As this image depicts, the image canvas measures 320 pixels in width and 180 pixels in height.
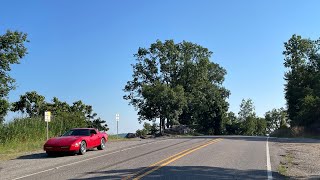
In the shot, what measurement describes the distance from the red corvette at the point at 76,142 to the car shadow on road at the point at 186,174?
6981 millimetres

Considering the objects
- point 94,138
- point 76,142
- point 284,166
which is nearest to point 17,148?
point 94,138

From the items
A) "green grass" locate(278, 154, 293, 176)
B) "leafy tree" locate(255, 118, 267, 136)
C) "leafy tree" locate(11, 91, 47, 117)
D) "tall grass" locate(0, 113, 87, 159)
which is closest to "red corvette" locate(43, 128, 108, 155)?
"tall grass" locate(0, 113, 87, 159)

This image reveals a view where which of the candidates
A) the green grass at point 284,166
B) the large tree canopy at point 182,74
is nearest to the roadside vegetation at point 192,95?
the large tree canopy at point 182,74

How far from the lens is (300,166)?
1502 cm

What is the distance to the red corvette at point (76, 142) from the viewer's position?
63.3ft

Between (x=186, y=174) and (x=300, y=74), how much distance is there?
58.6 meters

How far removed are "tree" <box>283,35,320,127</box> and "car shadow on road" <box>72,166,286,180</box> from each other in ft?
122

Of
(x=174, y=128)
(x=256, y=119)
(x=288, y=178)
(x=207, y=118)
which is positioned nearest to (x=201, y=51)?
(x=207, y=118)

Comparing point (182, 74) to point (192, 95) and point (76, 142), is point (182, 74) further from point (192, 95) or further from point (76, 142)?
point (76, 142)

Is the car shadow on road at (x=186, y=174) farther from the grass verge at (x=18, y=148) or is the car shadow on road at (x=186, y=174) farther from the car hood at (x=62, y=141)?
the grass verge at (x=18, y=148)

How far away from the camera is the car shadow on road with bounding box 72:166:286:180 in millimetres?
11664

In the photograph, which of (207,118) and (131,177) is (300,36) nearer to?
(207,118)

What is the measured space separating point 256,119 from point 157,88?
67.6 m

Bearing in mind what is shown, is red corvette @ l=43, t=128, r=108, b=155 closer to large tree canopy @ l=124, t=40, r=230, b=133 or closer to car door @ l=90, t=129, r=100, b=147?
car door @ l=90, t=129, r=100, b=147
